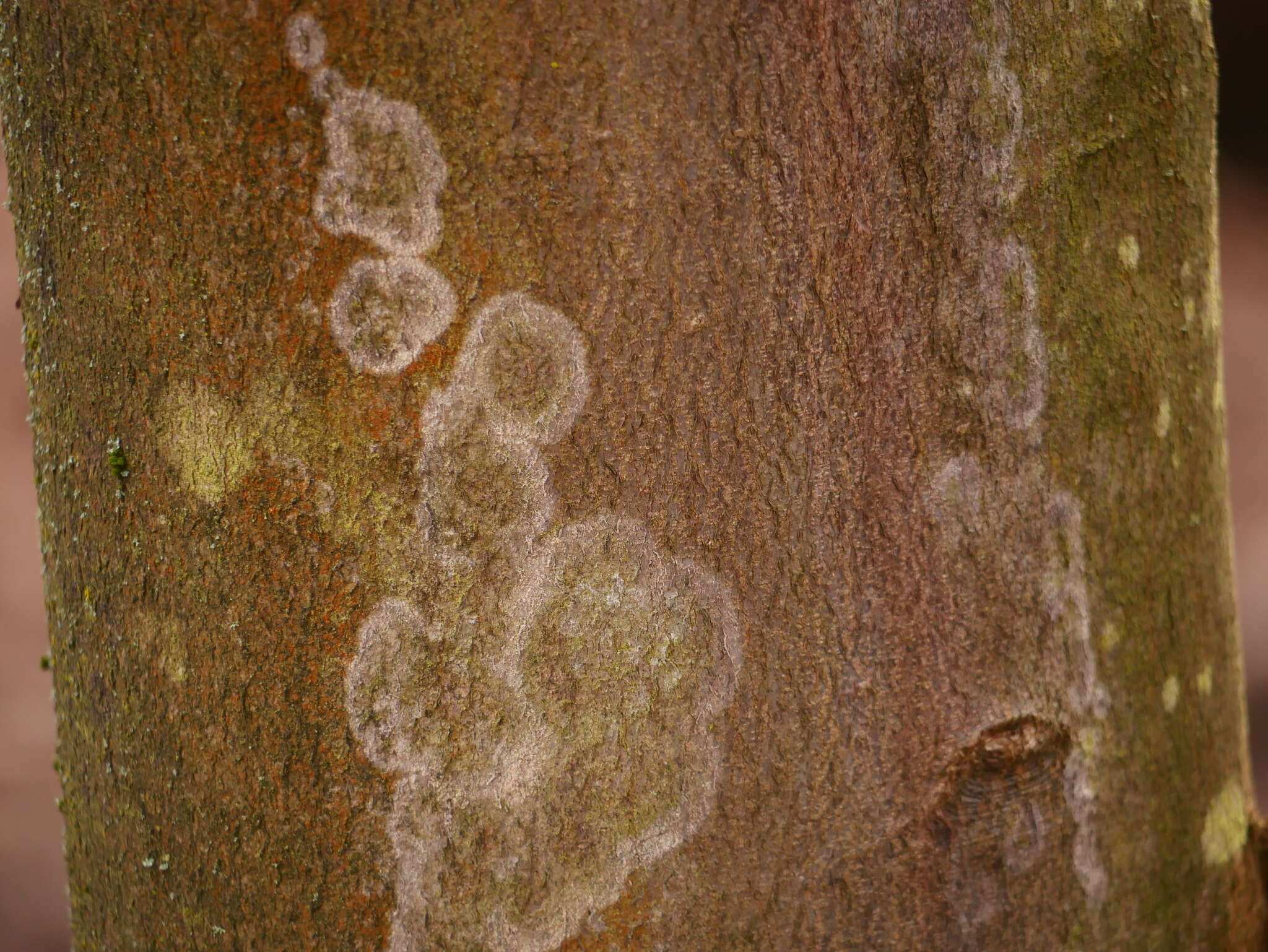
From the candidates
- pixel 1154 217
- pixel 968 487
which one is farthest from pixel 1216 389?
pixel 968 487

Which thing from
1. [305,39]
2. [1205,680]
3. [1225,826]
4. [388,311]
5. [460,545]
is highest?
[305,39]

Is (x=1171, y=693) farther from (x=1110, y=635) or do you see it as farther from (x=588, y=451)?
(x=588, y=451)

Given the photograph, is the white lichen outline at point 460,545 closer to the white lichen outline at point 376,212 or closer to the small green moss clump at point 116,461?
the white lichen outline at point 376,212

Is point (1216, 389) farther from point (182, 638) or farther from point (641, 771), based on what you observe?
point (182, 638)

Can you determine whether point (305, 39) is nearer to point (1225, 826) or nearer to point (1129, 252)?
point (1129, 252)

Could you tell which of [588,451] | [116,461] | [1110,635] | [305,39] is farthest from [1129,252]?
[116,461]

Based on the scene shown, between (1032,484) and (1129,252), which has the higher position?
(1129,252)

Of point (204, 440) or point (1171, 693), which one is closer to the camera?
point (204, 440)

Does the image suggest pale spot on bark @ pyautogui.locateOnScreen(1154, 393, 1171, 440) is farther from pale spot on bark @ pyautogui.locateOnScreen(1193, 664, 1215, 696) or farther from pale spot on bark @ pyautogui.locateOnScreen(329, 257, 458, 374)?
pale spot on bark @ pyautogui.locateOnScreen(329, 257, 458, 374)
